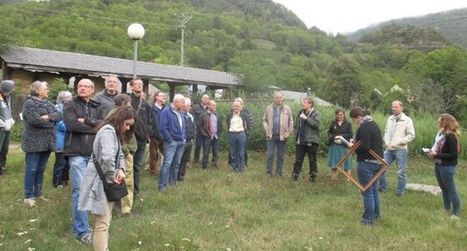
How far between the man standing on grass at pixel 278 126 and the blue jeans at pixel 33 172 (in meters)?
4.84

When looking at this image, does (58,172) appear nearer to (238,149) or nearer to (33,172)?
(33,172)

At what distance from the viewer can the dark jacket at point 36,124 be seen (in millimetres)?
6621

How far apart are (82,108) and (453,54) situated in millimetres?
64781

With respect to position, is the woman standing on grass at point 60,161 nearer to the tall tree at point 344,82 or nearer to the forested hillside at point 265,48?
the forested hillside at point 265,48

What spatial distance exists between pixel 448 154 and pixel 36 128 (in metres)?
5.95

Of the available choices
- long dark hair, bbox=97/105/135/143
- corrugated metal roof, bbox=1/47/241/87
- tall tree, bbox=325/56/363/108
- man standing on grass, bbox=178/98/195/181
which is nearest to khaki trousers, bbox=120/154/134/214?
long dark hair, bbox=97/105/135/143

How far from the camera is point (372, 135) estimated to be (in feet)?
21.3

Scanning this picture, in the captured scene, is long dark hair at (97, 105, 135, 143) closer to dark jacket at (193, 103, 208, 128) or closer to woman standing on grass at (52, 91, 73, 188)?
woman standing on grass at (52, 91, 73, 188)

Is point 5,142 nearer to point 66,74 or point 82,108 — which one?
point 82,108

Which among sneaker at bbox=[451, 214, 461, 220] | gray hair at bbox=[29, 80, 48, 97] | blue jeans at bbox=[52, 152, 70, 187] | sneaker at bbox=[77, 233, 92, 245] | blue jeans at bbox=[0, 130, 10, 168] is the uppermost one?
gray hair at bbox=[29, 80, 48, 97]

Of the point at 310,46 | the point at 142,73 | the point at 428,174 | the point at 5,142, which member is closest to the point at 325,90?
the point at 310,46

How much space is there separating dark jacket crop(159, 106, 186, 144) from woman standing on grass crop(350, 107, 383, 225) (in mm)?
3007

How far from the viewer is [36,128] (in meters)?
6.68

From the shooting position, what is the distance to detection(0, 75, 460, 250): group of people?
15.1 feet
